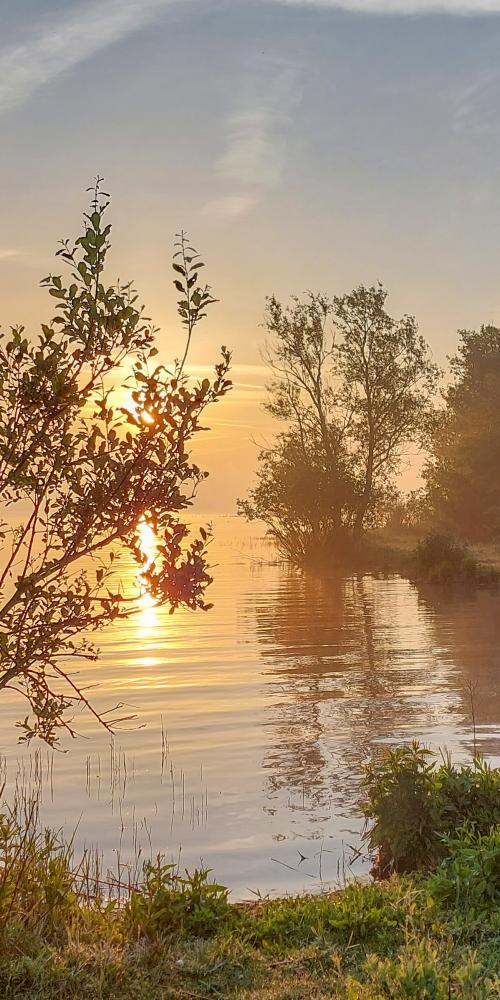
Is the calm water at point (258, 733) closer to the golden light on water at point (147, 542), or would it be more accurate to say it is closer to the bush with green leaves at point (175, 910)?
the golden light on water at point (147, 542)

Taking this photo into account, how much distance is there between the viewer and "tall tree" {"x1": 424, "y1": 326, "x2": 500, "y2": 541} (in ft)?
208

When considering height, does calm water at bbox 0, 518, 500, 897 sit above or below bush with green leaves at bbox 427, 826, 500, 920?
below

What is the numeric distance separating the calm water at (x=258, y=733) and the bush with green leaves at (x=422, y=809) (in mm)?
1101

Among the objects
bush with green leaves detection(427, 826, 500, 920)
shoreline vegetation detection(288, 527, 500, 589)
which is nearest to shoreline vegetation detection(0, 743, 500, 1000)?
bush with green leaves detection(427, 826, 500, 920)

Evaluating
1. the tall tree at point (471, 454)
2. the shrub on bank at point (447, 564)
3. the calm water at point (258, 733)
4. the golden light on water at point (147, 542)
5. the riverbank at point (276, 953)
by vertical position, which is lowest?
the calm water at point (258, 733)

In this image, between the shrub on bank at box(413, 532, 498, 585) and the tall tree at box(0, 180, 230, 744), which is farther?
the shrub on bank at box(413, 532, 498, 585)

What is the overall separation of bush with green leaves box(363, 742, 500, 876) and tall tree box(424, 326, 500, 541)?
5256cm

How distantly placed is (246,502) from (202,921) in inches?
1868

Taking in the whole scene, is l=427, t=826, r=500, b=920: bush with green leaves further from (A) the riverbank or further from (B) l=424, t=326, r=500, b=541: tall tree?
(B) l=424, t=326, r=500, b=541: tall tree

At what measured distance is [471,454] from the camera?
208 ft

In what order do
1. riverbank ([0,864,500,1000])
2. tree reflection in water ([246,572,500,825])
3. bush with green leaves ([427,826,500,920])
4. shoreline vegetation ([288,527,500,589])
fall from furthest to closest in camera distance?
1. shoreline vegetation ([288,527,500,589])
2. tree reflection in water ([246,572,500,825])
3. bush with green leaves ([427,826,500,920])
4. riverbank ([0,864,500,1000])

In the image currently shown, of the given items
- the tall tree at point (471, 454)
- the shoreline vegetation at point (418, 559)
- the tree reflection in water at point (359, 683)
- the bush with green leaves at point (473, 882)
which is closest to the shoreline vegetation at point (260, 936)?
the bush with green leaves at point (473, 882)

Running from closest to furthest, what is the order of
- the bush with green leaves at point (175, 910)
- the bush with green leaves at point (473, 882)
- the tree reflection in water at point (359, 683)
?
the bush with green leaves at point (175, 910) < the bush with green leaves at point (473, 882) < the tree reflection in water at point (359, 683)

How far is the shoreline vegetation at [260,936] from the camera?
587 centimetres
